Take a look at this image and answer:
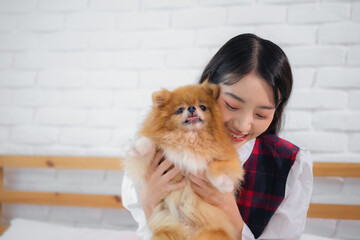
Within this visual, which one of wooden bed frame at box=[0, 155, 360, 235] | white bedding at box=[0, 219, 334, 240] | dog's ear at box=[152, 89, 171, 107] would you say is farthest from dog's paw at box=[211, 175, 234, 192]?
wooden bed frame at box=[0, 155, 360, 235]

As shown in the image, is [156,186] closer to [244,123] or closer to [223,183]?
[223,183]

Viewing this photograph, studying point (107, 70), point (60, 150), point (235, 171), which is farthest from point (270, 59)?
point (60, 150)

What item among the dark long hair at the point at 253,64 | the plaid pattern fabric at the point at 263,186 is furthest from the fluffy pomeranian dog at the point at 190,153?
the plaid pattern fabric at the point at 263,186

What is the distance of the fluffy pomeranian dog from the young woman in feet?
0.13

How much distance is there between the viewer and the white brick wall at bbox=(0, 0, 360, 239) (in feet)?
5.32

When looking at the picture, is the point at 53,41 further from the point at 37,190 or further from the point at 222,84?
the point at 222,84

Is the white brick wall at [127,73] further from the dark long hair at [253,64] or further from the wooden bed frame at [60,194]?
the dark long hair at [253,64]

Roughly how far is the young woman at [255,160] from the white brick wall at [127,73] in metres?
0.42

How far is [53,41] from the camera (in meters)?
1.90

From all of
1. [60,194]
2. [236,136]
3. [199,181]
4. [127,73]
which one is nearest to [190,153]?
[199,181]

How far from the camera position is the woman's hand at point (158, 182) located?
3.51 ft

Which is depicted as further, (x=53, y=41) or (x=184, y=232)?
(x=53, y=41)

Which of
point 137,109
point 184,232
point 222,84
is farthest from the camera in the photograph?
point 137,109

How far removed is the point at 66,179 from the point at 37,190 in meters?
0.21
